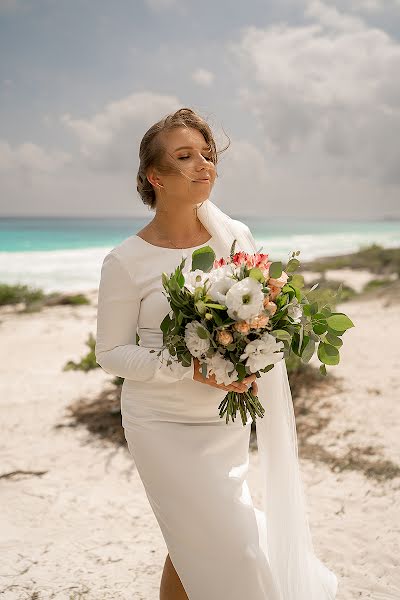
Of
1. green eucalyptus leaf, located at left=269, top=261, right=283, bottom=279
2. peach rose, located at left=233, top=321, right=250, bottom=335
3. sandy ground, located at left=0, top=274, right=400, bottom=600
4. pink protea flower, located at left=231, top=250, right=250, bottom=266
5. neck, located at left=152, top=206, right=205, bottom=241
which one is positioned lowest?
sandy ground, located at left=0, top=274, right=400, bottom=600

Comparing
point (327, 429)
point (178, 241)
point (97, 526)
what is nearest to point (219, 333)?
point (178, 241)

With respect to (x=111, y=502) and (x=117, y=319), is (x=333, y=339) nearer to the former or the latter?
(x=117, y=319)

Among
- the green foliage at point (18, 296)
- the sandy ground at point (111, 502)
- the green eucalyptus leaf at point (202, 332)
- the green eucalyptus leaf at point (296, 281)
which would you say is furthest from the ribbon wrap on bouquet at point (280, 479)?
the green foliage at point (18, 296)

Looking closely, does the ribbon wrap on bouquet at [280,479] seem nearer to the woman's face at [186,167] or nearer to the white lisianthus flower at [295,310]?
the woman's face at [186,167]

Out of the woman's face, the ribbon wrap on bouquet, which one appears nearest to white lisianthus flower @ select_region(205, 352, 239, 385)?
the ribbon wrap on bouquet

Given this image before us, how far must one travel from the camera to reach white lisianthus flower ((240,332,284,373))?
230cm

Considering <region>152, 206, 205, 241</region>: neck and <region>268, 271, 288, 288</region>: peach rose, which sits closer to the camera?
<region>268, 271, 288, 288</region>: peach rose

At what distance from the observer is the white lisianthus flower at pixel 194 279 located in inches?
92.4

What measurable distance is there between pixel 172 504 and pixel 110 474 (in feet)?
10.0

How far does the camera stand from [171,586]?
2.81m

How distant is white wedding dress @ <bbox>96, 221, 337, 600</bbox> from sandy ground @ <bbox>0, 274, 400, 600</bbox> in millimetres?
1330

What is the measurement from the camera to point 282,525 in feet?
9.94

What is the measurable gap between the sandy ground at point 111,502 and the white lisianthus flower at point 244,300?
87.8 inches

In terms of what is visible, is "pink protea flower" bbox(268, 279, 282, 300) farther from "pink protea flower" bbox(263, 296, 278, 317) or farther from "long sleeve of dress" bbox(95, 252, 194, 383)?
"long sleeve of dress" bbox(95, 252, 194, 383)
